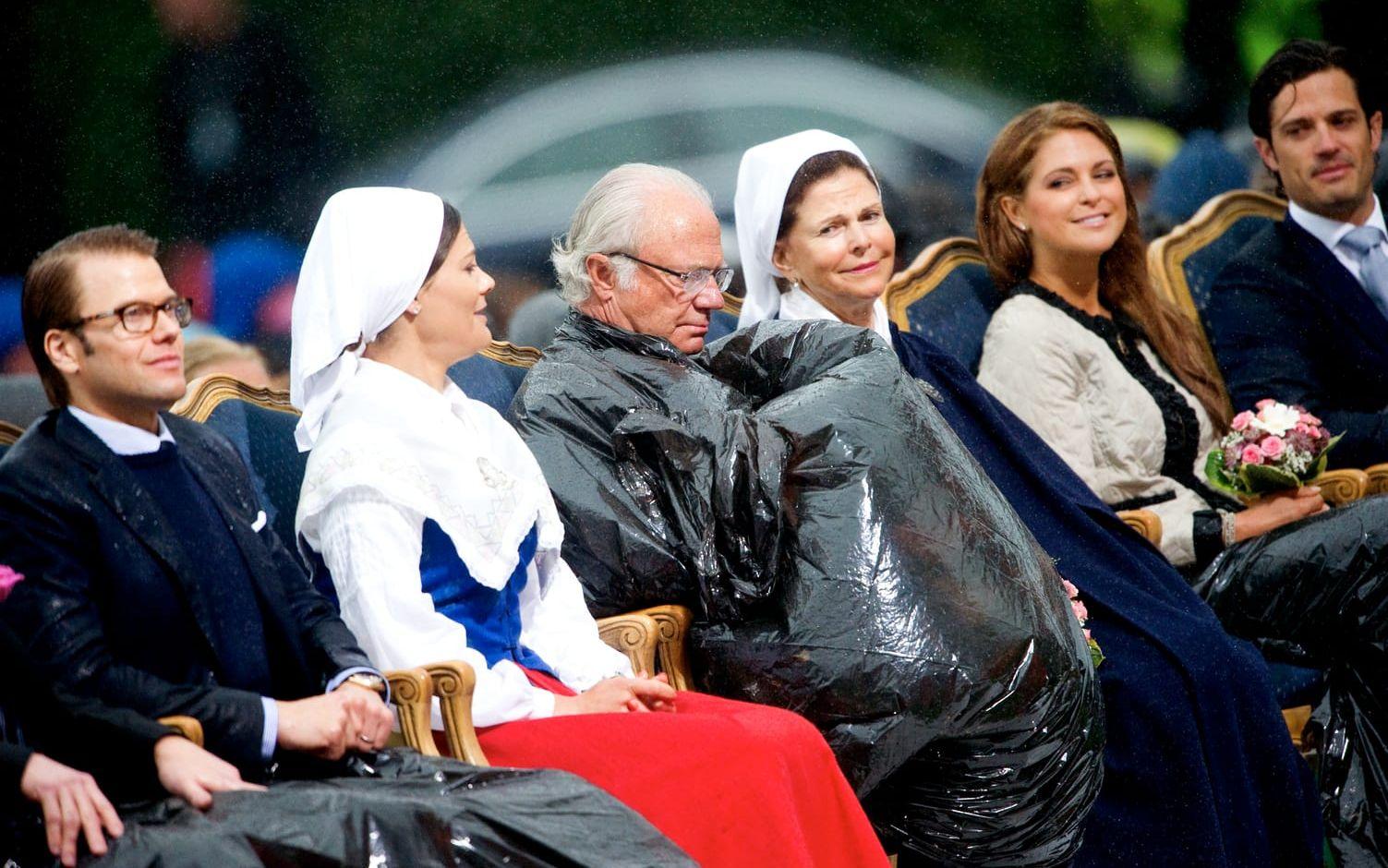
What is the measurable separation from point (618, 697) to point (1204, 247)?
306 centimetres

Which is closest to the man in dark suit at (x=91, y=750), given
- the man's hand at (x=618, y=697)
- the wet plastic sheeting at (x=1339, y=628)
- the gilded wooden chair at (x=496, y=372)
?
the man's hand at (x=618, y=697)

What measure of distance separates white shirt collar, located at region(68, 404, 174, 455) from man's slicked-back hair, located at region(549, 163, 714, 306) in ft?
4.17

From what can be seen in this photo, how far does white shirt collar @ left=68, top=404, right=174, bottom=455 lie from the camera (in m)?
2.38

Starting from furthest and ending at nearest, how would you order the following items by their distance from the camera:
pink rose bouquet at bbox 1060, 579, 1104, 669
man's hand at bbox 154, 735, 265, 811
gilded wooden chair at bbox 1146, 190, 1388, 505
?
1. gilded wooden chair at bbox 1146, 190, 1388, 505
2. pink rose bouquet at bbox 1060, 579, 1104, 669
3. man's hand at bbox 154, 735, 265, 811

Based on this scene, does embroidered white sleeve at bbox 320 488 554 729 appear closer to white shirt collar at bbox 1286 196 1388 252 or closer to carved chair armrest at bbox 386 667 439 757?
carved chair armrest at bbox 386 667 439 757

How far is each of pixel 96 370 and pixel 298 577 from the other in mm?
462

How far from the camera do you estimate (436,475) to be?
9.25ft

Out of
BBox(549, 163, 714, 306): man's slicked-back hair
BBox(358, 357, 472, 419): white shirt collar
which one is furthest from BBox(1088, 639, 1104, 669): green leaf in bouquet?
BBox(358, 357, 472, 419): white shirt collar

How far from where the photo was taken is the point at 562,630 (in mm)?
3016

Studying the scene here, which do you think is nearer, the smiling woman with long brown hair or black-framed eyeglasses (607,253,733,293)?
black-framed eyeglasses (607,253,733,293)

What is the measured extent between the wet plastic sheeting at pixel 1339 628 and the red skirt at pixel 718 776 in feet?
→ 5.46

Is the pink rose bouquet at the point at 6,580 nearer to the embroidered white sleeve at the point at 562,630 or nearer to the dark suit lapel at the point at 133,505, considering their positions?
the dark suit lapel at the point at 133,505

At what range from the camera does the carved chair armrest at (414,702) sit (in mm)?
2580

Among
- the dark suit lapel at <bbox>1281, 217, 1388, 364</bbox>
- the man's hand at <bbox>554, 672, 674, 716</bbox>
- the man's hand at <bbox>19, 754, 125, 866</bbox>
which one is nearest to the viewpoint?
the man's hand at <bbox>19, 754, 125, 866</bbox>
